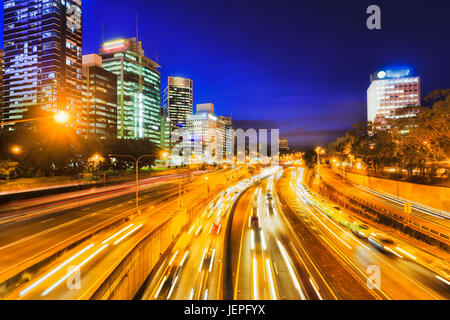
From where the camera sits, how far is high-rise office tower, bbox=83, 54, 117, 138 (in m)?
128

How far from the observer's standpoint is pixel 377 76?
5960 inches

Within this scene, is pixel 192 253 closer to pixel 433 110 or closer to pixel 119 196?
pixel 119 196

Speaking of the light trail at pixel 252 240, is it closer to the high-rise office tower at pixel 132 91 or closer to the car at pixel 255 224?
the car at pixel 255 224

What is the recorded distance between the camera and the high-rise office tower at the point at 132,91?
145 m

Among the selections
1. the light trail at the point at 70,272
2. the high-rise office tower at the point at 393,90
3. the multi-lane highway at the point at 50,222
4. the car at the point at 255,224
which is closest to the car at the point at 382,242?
the car at the point at 255,224

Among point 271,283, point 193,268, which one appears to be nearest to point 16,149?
point 193,268

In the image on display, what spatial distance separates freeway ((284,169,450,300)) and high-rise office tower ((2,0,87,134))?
129423mm

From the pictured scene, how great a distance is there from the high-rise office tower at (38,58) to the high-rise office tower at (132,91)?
87.9 feet

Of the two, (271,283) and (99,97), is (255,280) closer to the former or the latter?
(271,283)

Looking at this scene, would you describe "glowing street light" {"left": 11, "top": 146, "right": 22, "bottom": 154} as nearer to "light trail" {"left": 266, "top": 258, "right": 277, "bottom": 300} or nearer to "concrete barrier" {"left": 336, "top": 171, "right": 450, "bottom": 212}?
"light trail" {"left": 266, "top": 258, "right": 277, "bottom": 300}

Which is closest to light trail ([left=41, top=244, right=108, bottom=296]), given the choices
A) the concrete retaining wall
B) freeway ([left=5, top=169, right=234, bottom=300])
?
freeway ([left=5, top=169, right=234, bottom=300])

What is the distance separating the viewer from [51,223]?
23031 mm
